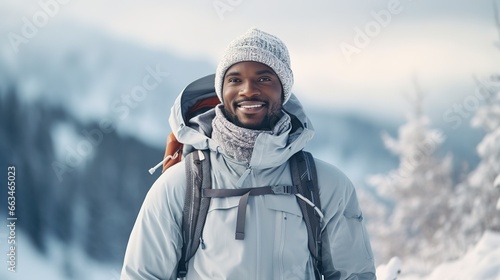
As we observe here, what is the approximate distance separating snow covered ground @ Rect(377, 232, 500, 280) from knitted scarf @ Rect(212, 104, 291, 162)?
2.24 meters

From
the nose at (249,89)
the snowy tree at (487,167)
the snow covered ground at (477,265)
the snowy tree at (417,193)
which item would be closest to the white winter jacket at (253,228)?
the nose at (249,89)

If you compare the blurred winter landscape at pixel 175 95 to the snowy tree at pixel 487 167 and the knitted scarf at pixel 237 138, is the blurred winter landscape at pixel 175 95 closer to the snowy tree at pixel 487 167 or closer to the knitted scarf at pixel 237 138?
the snowy tree at pixel 487 167

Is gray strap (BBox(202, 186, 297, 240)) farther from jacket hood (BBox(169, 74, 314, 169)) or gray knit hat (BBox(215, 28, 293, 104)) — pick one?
gray knit hat (BBox(215, 28, 293, 104))

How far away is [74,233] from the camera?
14.8 feet

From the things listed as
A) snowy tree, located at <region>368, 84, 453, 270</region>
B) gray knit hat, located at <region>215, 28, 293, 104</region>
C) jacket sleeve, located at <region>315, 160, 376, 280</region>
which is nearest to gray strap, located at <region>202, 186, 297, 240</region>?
jacket sleeve, located at <region>315, 160, 376, 280</region>

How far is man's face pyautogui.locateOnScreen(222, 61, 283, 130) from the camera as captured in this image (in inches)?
71.9

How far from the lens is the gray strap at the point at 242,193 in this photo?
1755 mm

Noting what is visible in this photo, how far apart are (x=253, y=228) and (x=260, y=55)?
1.61 ft

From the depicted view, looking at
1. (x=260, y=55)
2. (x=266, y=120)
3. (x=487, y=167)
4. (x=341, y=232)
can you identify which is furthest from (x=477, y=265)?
(x=260, y=55)

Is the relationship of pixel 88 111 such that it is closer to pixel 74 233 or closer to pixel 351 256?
pixel 74 233

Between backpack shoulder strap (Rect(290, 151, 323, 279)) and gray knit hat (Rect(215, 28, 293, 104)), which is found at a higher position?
gray knit hat (Rect(215, 28, 293, 104))

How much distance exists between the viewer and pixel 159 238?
1.80 m

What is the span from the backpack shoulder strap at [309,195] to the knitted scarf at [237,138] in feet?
0.39

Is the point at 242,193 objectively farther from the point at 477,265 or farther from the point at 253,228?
the point at 477,265
